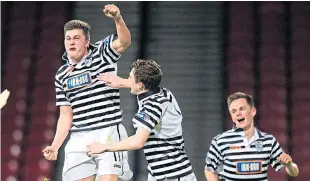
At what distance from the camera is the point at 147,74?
2754 mm

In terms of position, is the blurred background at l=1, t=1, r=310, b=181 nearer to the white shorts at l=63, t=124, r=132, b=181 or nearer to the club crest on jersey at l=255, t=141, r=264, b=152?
the club crest on jersey at l=255, t=141, r=264, b=152

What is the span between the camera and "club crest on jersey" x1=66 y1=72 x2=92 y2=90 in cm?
285

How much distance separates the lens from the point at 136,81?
9.09 feet

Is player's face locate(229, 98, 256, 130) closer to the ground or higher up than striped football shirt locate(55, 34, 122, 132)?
closer to the ground

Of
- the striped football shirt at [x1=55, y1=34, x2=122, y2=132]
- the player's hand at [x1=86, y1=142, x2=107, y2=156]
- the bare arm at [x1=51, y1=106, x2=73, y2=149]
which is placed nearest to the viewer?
the player's hand at [x1=86, y1=142, x2=107, y2=156]

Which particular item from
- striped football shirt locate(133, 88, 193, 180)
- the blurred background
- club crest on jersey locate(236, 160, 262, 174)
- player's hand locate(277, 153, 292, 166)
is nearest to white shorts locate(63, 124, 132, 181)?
striped football shirt locate(133, 88, 193, 180)

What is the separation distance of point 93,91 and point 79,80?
0.22 ft

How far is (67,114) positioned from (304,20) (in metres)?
2.22

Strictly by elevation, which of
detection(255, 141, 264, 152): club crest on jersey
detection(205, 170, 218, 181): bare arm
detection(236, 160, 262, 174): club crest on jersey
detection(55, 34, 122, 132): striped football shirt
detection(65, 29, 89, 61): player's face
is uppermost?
detection(65, 29, 89, 61): player's face

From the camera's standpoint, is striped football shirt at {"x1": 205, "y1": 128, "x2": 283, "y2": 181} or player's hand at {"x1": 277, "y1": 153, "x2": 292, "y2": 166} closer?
player's hand at {"x1": 277, "y1": 153, "x2": 292, "y2": 166}

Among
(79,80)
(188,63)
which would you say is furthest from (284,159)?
(188,63)

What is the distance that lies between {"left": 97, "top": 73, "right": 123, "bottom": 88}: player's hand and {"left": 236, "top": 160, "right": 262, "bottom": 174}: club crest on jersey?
583mm

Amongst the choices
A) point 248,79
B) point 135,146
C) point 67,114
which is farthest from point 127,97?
point 135,146

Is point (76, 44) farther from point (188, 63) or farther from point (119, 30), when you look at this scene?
point (188, 63)
